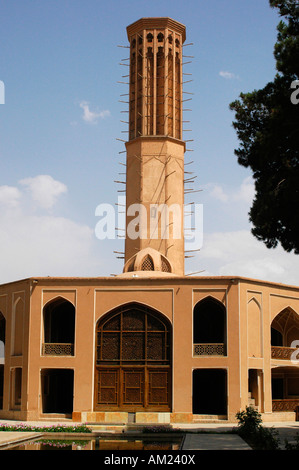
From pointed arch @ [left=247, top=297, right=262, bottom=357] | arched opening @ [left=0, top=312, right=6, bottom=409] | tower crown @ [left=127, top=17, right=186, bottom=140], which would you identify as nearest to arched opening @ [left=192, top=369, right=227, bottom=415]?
pointed arch @ [left=247, top=297, right=262, bottom=357]

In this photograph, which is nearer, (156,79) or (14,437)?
(14,437)

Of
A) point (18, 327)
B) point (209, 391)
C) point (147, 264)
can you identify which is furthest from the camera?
point (147, 264)

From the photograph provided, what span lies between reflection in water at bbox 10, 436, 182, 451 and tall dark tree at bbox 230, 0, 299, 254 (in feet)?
23.5

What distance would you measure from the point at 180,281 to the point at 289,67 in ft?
40.9

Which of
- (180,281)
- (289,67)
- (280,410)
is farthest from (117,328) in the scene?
(289,67)

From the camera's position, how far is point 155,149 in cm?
3731

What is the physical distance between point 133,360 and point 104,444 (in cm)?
859

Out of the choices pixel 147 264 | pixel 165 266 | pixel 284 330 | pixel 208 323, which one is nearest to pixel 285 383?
pixel 284 330

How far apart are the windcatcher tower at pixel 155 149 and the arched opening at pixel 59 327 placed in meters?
4.27

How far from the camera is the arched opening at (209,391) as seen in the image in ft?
99.3

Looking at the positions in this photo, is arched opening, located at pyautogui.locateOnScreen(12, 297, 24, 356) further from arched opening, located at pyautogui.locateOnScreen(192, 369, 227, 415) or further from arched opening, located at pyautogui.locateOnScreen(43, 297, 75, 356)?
arched opening, located at pyautogui.locateOnScreen(192, 369, 227, 415)

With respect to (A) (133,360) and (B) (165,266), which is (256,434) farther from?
(B) (165,266)

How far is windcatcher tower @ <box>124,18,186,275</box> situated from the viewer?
36.0m
